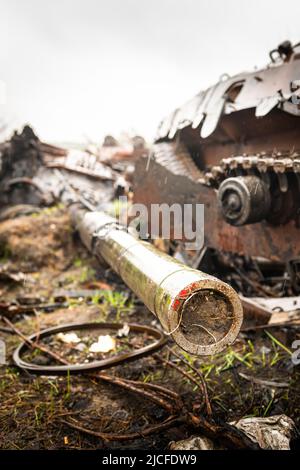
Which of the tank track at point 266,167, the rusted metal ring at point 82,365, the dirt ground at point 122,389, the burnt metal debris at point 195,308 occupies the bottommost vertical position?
the dirt ground at point 122,389

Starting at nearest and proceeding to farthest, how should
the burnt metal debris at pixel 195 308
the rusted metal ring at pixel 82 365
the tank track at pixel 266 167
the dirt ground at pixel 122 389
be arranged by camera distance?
1. the burnt metal debris at pixel 195 308
2. the dirt ground at pixel 122 389
3. the tank track at pixel 266 167
4. the rusted metal ring at pixel 82 365

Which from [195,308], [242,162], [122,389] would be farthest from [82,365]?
[242,162]

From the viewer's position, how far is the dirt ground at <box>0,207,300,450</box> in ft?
7.49

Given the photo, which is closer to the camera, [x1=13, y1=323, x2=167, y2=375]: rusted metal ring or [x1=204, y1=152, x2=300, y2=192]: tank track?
[x1=204, y1=152, x2=300, y2=192]: tank track

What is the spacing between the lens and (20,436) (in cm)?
226

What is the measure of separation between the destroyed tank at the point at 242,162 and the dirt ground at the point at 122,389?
0.93 m

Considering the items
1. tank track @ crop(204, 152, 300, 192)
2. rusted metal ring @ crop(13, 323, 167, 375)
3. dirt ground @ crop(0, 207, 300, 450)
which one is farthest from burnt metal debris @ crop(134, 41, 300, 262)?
rusted metal ring @ crop(13, 323, 167, 375)

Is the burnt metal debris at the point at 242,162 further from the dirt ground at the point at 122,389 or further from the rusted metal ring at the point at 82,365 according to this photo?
the rusted metal ring at the point at 82,365

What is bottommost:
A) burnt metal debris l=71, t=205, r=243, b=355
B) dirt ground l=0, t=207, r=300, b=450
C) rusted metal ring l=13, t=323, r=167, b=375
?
dirt ground l=0, t=207, r=300, b=450

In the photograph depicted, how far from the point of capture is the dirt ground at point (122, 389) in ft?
7.49

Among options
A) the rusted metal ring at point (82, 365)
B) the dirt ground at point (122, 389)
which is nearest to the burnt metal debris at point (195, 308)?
the dirt ground at point (122, 389)

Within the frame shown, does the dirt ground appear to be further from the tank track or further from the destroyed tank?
the tank track

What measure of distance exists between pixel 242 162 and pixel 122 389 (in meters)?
1.99

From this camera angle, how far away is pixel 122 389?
280cm
